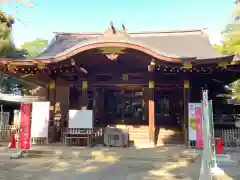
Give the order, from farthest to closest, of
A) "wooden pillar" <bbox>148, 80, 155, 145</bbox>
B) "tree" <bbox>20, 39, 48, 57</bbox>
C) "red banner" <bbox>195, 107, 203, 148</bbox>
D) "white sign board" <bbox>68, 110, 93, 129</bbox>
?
1. "tree" <bbox>20, 39, 48, 57</bbox>
2. "wooden pillar" <bbox>148, 80, 155, 145</bbox>
3. "white sign board" <bbox>68, 110, 93, 129</bbox>
4. "red banner" <bbox>195, 107, 203, 148</bbox>

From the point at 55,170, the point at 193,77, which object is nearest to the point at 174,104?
the point at 193,77

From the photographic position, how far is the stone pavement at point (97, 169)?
18.2ft

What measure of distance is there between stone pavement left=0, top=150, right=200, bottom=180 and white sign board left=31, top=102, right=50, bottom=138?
1621 mm

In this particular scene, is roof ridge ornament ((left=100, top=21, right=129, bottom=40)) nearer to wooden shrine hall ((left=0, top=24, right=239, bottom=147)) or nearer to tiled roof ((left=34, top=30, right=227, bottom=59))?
wooden shrine hall ((left=0, top=24, right=239, bottom=147))

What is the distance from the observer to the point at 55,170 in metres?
6.17

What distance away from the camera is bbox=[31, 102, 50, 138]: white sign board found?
A: 912 centimetres

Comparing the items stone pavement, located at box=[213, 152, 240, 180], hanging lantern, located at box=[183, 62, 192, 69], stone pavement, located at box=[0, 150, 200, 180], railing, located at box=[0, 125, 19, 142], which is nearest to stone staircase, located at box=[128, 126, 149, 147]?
stone pavement, located at box=[0, 150, 200, 180]

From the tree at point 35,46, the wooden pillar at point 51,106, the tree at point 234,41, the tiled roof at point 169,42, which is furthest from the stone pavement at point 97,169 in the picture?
the tree at point 35,46

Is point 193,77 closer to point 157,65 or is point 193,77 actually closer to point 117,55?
point 157,65

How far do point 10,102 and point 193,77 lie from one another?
1298 centimetres

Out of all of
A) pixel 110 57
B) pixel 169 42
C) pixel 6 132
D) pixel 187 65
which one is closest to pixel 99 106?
pixel 110 57

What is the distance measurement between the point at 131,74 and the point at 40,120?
460 cm

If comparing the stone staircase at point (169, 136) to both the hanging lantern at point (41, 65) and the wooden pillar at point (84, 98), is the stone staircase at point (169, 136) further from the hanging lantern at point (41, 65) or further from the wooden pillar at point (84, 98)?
the hanging lantern at point (41, 65)

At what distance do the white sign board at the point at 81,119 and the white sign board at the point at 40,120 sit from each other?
102cm
